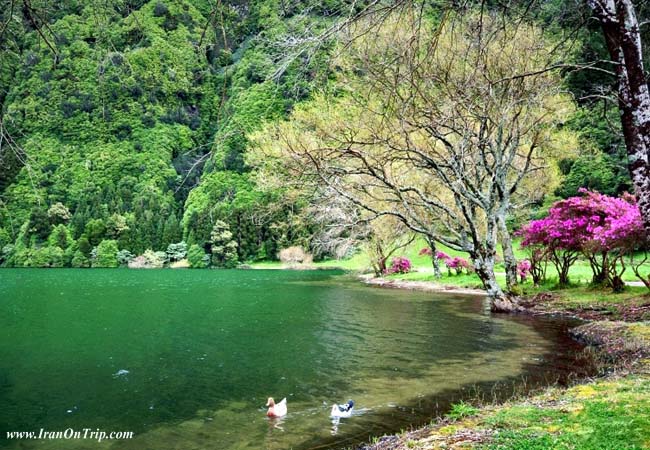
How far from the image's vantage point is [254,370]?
11.7 meters

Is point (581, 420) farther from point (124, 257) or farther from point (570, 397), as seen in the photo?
point (124, 257)

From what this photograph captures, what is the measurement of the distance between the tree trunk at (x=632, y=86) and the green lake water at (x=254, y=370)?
488 centimetres

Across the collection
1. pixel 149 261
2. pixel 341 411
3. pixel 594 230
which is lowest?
pixel 149 261

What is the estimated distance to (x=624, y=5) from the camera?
5348 millimetres

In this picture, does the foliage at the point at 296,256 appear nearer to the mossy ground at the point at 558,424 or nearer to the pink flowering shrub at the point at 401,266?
the pink flowering shrub at the point at 401,266

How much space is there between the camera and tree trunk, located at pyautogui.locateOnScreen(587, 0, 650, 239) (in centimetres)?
541

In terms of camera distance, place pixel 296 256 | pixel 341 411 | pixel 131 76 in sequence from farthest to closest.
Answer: pixel 296 256 < pixel 341 411 < pixel 131 76

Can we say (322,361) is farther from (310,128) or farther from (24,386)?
(310,128)

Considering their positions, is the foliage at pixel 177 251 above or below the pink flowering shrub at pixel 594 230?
below

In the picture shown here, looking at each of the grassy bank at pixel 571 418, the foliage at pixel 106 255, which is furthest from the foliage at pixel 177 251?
the grassy bank at pixel 571 418

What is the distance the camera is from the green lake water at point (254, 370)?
305 inches

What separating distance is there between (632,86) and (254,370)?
389 inches

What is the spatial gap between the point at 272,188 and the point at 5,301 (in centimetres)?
2096

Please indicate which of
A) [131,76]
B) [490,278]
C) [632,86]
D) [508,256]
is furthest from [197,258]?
[131,76]
